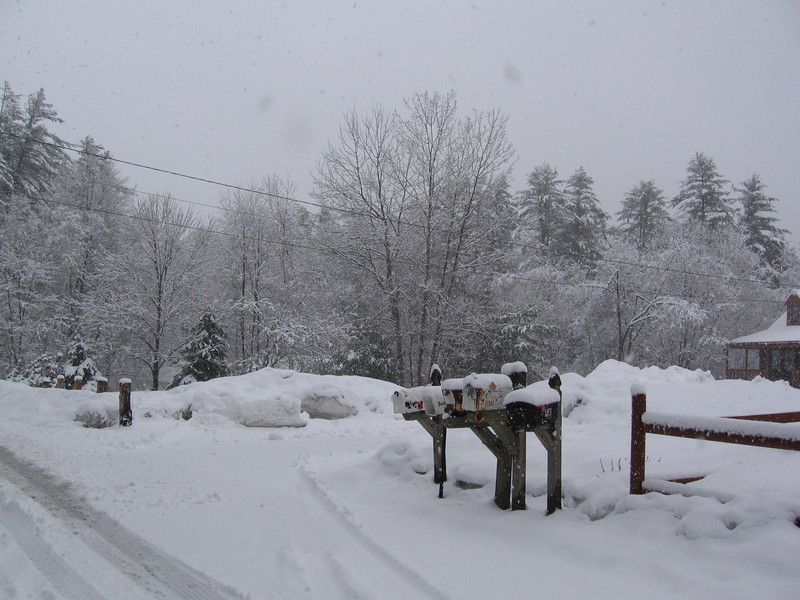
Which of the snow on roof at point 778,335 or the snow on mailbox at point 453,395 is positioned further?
the snow on roof at point 778,335

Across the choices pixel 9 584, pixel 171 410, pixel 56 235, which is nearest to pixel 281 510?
pixel 9 584

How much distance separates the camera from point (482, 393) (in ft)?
16.4

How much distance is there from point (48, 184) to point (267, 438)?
27.7m

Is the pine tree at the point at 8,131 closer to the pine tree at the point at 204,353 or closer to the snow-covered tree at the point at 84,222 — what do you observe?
the snow-covered tree at the point at 84,222

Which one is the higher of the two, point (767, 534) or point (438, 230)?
point (438, 230)

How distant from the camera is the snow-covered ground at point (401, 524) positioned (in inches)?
148

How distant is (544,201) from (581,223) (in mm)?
3246

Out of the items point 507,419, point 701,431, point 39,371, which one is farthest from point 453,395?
point 39,371

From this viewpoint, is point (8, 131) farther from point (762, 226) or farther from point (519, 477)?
point (762, 226)

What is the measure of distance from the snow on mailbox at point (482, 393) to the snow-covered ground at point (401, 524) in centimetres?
105

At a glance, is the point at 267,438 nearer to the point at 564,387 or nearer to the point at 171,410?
the point at 171,410

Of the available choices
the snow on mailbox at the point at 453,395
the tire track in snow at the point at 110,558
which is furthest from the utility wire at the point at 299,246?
the snow on mailbox at the point at 453,395

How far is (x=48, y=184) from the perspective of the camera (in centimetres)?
3128

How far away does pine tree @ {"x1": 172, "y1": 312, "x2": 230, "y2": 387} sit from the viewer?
75.9 feet
